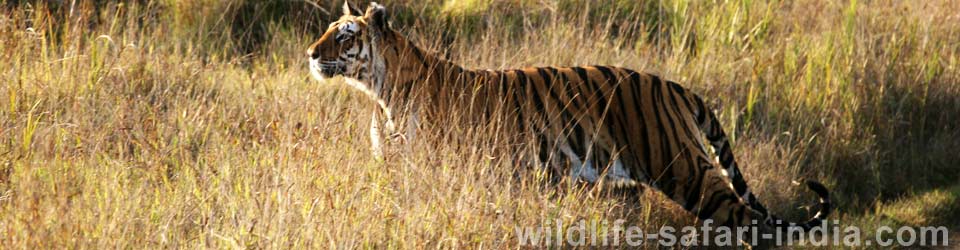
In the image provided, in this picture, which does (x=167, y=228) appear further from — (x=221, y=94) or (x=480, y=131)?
(x=221, y=94)

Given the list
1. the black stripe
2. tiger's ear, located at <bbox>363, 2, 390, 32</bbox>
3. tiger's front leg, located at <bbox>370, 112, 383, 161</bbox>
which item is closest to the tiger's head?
tiger's ear, located at <bbox>363, 2, 390, 32</bbox>

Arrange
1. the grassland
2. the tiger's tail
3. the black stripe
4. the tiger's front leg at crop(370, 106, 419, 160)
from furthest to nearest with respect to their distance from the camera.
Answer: the tiger's tail → the black stripe → the tiger's front leg at crop(370, 106, 419, 160) → the grassland

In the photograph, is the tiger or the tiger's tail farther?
the tiger's tail

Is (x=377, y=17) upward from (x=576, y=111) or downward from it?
upward

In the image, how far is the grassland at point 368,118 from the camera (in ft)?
15.1

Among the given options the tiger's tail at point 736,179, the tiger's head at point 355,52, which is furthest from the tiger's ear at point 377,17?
the tiger's tail at point 736,179

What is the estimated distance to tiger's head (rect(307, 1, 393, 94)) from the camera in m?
5.32

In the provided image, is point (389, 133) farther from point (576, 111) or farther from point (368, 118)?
point (576, 111)

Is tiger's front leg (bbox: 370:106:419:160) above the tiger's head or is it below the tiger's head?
below

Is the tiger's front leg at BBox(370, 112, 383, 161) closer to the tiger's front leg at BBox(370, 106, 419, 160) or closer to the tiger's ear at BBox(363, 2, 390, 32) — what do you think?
the tiger's front leg at BBox(370, 106, 419, 160)

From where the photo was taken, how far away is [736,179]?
19.2 feet

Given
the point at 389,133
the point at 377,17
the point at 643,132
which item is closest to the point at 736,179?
the point at 643,132

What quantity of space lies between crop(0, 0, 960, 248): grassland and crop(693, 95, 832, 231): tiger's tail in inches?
10.6

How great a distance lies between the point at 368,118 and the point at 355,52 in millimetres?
572
